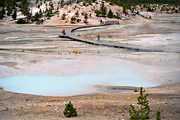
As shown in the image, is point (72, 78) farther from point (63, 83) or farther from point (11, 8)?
point (11, 8)

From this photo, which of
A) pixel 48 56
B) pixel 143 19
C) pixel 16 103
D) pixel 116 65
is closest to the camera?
pixel 16 103

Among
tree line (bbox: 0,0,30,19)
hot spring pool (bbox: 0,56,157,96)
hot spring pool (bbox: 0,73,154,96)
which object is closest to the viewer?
hot spring pool (bbox: 0,73,154,96)

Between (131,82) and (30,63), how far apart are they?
32.4ft

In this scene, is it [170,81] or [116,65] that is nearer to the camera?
[170,81]

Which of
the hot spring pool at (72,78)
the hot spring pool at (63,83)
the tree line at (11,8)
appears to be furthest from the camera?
the tree line at (11,8)

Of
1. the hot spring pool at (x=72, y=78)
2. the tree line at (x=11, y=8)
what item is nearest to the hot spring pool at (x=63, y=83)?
the hot spring pool at (x=72, y=78)

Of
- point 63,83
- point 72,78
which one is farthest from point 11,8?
point 63,83

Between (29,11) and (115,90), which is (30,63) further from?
(29,11)

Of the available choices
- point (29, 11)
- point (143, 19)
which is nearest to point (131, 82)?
point (29, 11)

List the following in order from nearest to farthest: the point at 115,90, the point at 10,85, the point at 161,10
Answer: the point at 115,90 → the point at 10,85 → the point at 161,10

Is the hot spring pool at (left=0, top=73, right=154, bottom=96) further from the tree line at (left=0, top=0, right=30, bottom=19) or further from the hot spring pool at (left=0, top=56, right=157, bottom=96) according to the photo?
the tree line at (left=0, top=0, right=30, bottom=19)

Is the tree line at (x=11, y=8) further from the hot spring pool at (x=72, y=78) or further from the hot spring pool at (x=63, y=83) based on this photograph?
the hot spring pool at (x=63, y=83)

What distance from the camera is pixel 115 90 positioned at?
22375 mm

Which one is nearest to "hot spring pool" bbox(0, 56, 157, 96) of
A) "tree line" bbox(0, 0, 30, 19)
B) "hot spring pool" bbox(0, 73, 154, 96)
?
"hot spring pool" bbox(0, 73, 154, 96)
